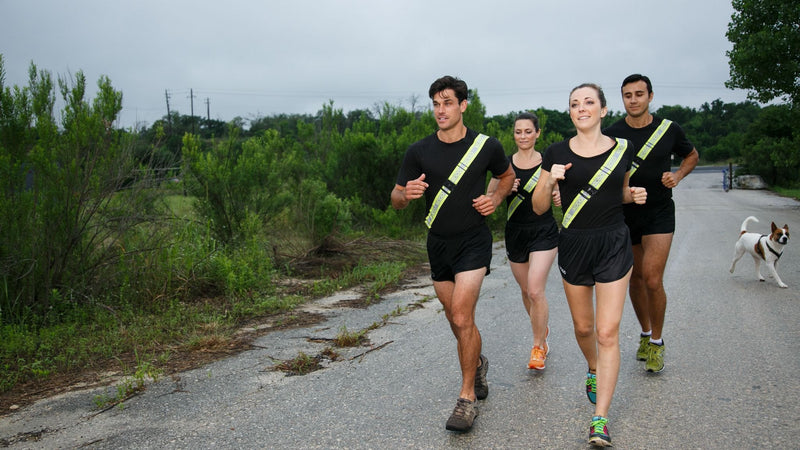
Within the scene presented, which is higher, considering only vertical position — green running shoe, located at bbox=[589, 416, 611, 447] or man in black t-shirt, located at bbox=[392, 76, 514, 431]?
man in black t-shirt, located at bbox=[392, 76, 514, 431]

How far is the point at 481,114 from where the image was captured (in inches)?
687

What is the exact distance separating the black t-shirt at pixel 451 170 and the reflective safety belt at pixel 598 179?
63 cm

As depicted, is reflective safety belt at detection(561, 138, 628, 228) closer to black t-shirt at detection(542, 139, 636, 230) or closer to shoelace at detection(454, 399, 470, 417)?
black t-shirt at detection(542, 139, 636, 230)

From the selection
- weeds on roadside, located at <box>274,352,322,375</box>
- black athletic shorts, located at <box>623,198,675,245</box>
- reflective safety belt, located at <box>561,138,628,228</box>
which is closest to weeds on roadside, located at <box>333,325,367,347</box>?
weeds on roadside, located at <box>274,352,322,375</box>

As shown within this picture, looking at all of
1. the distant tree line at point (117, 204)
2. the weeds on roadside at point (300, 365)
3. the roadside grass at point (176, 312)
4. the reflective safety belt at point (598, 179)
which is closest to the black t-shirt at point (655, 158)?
the reflective safety belt at point (598, 179)

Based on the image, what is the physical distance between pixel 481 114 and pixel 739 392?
43.5 feet

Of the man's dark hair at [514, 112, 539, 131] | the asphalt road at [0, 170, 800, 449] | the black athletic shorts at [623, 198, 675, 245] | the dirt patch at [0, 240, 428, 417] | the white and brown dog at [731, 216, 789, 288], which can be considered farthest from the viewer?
the white and brown dog at [731, 216, 789, 288]

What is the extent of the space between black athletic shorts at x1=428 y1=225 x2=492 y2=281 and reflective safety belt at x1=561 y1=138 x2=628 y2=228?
0.63 metres

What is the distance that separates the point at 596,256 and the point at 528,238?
1.54 metres

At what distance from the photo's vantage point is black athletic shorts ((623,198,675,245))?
5.46 metres

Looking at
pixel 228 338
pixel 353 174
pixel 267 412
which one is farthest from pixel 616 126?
pixel 353 174

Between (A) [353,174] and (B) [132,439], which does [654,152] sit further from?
(A) [353,174]

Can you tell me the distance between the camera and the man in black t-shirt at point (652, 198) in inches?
213

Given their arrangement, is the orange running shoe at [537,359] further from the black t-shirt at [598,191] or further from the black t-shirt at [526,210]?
the black t-shirt at [598,191]
